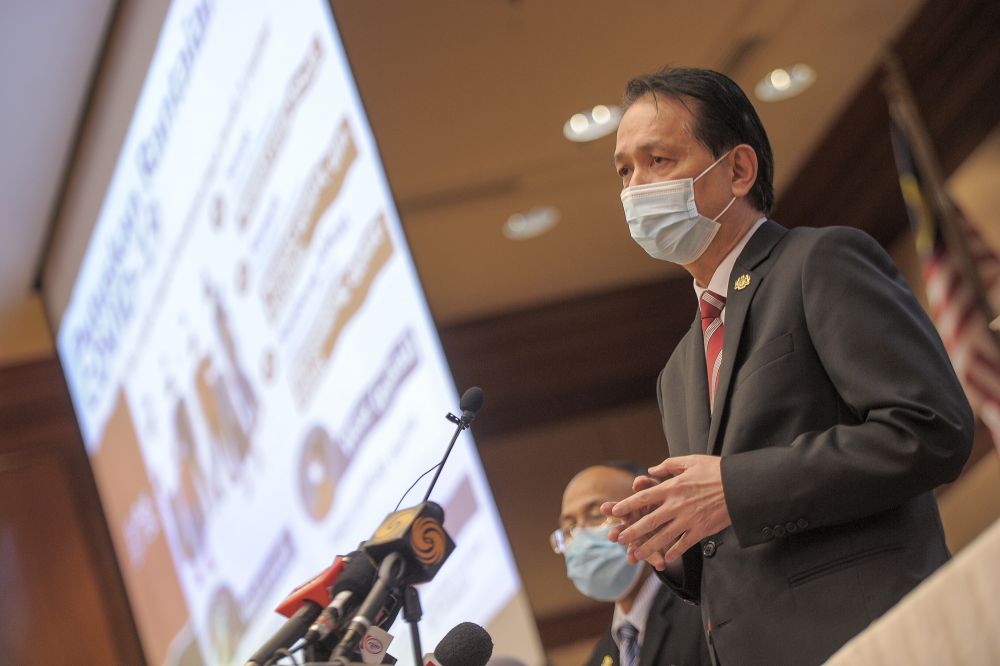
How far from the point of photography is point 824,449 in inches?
62.0

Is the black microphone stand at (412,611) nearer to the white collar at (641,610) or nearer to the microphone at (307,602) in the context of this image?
the microphone at (307,602)

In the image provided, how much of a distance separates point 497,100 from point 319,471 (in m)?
2.59

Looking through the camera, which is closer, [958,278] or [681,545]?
[681,545]

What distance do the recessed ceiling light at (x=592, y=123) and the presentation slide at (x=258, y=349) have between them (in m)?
2.02

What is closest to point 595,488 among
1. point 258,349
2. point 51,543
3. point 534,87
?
point 258,349

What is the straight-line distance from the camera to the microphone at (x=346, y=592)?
1679mm

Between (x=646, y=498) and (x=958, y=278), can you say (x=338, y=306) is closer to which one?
(x=646, y=498)

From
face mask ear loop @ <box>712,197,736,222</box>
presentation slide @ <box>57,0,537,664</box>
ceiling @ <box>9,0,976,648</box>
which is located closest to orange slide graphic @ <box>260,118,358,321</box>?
presentation slide @ <box>57,0,537,664</box>

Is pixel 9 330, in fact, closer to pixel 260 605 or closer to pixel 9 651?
pixel 9 651

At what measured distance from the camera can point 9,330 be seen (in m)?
7.09

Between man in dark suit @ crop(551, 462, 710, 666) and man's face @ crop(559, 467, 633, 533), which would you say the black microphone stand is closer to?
man in dark suit @ crop(551, 462, 710, 666)

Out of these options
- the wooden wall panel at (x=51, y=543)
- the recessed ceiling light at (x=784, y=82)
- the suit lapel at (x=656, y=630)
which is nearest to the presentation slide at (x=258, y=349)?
the suit lapel at (x=656, y=630)

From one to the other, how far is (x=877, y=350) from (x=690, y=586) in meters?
0.45

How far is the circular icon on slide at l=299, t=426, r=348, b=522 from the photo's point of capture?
12.5 feet
